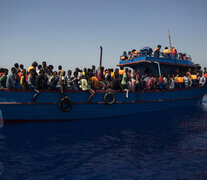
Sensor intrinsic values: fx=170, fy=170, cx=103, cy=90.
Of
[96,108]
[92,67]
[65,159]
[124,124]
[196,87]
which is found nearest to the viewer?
[65,159]

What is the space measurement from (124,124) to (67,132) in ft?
10.7

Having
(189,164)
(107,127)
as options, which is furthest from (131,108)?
(189,164)

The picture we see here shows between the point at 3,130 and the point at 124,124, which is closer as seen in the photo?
the point at 3,130

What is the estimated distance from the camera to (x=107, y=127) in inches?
356

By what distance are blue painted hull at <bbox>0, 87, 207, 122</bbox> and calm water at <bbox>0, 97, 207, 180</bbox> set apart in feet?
1.63

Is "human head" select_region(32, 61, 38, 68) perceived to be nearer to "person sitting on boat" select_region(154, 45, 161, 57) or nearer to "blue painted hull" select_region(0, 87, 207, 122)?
"blue painted hull" select_region(0, 87, 207, 122)

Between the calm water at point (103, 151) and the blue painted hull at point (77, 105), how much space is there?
50 cm

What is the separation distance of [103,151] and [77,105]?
4245mm

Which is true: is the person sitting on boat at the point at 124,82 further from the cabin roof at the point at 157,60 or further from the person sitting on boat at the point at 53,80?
the person sitting on boat at the point at 53,80

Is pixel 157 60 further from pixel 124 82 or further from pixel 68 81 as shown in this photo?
pixel 68 81

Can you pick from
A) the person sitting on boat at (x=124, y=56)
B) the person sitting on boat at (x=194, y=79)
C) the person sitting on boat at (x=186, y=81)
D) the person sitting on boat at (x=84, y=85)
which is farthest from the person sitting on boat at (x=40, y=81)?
the person sitting on boat at (x=194, y=79)

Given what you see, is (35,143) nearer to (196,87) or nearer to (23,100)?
(23,100)

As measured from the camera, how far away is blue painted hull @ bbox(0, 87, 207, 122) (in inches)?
350

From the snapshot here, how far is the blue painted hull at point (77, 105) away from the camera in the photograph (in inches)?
350
